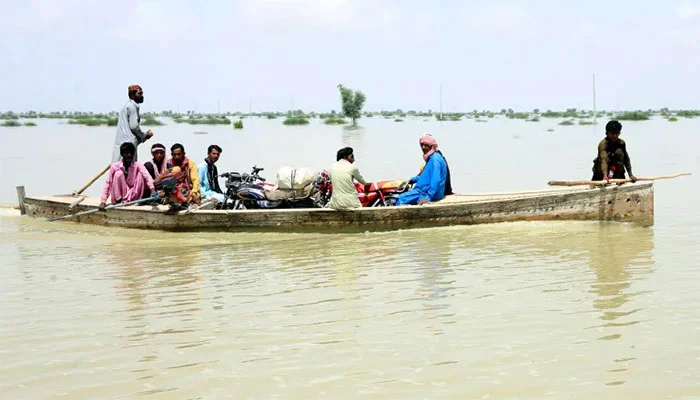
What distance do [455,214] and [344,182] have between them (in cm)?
130

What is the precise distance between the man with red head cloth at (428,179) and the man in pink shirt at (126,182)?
9.80 ft

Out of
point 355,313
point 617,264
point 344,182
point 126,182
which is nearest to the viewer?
point 355,313

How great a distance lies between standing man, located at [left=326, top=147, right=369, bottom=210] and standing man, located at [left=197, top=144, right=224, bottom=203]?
5.24 feet

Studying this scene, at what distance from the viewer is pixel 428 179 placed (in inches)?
330

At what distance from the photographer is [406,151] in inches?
1009

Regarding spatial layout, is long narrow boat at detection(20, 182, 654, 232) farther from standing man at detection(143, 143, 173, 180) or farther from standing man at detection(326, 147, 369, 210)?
standing man at detection(143, 143, 173, 180)

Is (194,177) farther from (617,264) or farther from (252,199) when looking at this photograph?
(617,264)

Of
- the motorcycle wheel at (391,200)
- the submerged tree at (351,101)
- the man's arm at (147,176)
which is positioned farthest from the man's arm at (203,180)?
the submerged tree at (351,101)

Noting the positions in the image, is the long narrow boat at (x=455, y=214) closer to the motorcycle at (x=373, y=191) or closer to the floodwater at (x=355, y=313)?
the floodwater at (x=355, y=313)

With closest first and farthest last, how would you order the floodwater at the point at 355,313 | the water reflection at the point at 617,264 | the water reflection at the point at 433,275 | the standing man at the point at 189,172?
the floodwater at the point at 355,313 → the water reflection at the point at 433,275 → the water reflection at the point at 617,264 → the standing man at the point at 189,172

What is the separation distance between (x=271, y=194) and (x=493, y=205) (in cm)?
251

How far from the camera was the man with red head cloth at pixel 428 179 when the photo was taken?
27.2 ft

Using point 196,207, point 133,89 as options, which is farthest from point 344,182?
point 133,89

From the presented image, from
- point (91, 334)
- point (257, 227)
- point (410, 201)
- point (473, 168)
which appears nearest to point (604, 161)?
point (410, 201)
